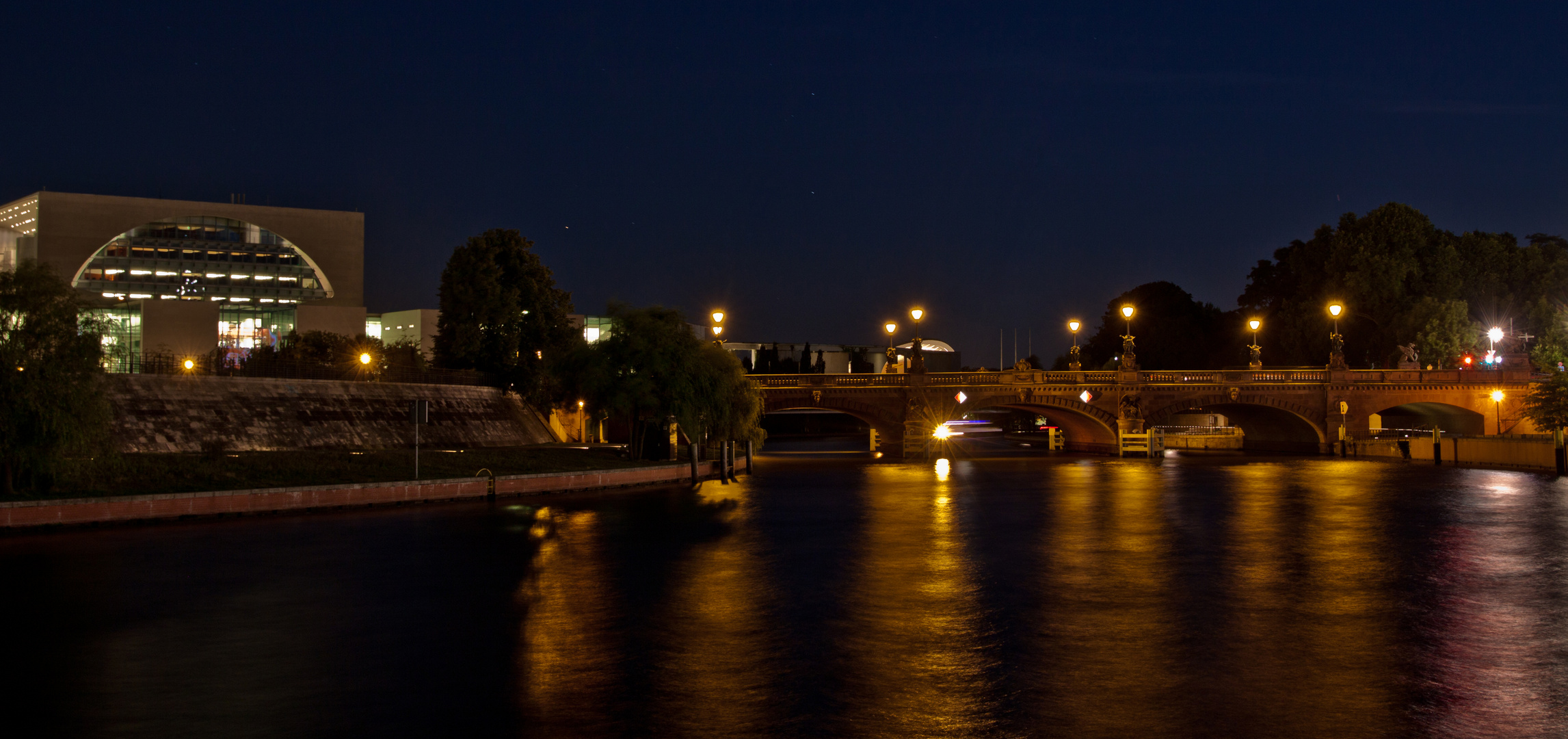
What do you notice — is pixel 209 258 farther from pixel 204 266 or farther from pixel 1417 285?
pixel 1417 285

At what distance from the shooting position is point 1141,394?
7006 centimetres

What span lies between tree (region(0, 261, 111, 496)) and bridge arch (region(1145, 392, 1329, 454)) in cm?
5791

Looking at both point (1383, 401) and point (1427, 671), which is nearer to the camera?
point (1427, 671)

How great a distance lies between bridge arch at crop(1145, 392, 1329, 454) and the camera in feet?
230

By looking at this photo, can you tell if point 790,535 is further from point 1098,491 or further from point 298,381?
point 298,381

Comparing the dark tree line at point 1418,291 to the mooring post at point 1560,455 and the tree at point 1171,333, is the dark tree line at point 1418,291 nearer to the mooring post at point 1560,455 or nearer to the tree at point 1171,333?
the tree at point 1171,333

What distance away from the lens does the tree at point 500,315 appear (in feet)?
207

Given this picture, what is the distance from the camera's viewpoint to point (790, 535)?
Result: 2538 cm

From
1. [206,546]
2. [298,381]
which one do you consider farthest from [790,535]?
[298,381]

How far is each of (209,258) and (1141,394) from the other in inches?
3101

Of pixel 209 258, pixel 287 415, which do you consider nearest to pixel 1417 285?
pixel 287 415

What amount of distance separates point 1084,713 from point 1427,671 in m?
4.20

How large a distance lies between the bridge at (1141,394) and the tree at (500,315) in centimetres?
1350

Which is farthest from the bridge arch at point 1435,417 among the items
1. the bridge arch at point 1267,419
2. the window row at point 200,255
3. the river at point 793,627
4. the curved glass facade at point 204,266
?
the window row at point 200,255
